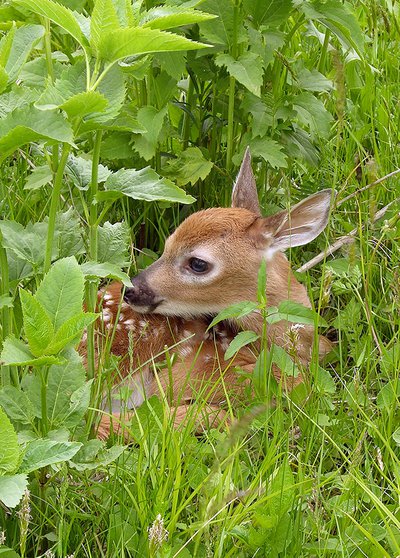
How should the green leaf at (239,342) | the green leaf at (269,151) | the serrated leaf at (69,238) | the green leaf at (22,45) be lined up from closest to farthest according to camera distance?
the green leaf at (22,45), the serrated leaf at (69,238), the green leaf at (239,342), the green leaf at (269,151)

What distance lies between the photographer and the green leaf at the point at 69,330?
2279 millimetres

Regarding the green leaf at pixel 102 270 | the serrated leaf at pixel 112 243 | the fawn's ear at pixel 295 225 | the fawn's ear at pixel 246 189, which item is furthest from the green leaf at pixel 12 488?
the fawn's ear at pixel 246 189

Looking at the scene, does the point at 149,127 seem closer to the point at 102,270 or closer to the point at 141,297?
the point at 141,297

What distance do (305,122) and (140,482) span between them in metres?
2.03

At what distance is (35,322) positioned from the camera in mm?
2285

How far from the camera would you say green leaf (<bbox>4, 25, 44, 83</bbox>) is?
2430mm

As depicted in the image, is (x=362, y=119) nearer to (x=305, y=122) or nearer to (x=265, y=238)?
(x=305, y=122)

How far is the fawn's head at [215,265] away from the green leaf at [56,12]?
1.57 meters

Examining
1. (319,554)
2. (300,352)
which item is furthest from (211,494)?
(300,352)

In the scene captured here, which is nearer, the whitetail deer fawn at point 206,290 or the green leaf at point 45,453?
the green leaf at point 45,453

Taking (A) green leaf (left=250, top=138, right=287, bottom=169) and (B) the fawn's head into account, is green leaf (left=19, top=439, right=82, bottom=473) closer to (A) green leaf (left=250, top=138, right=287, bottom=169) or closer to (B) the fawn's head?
(B) the fawn's head

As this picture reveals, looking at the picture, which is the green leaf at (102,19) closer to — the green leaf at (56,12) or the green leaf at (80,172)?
the green leaf at (56,12)

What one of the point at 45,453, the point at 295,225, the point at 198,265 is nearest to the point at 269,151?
the point at 295,225

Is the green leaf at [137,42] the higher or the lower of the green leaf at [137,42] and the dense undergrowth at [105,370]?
the higher
